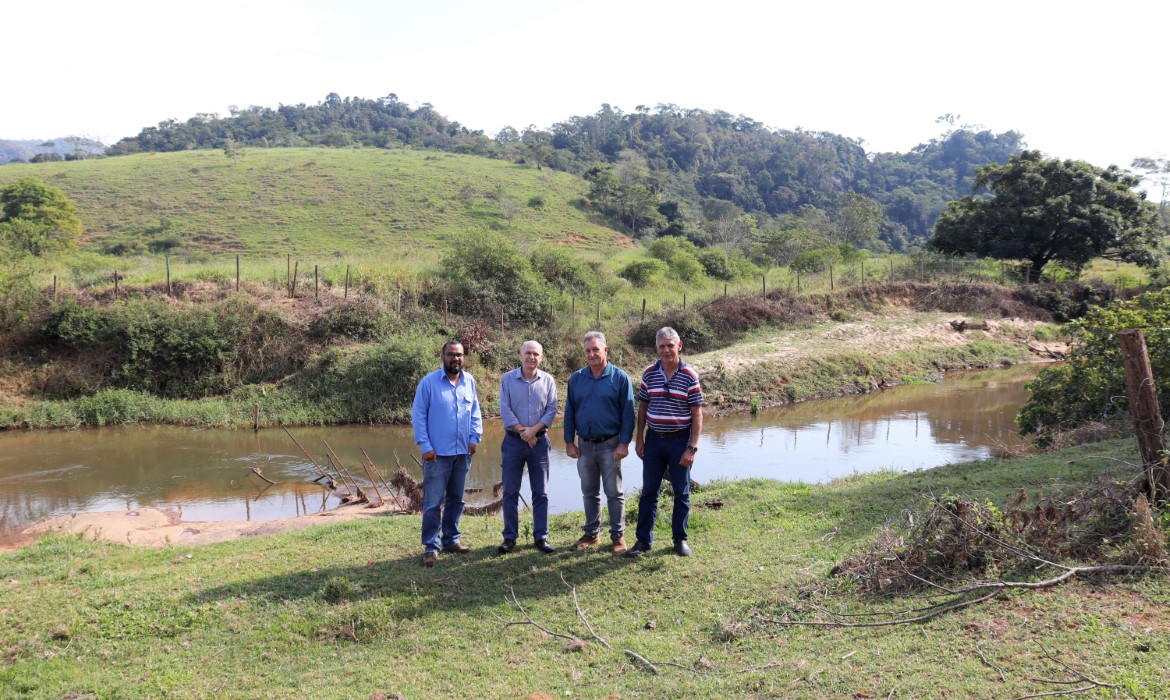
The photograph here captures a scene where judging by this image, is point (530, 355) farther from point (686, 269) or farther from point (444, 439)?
point (686, 269)

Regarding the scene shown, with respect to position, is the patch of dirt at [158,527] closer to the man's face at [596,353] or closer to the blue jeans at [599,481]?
the blue jeans at [599,481]

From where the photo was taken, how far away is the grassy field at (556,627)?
13.3ft

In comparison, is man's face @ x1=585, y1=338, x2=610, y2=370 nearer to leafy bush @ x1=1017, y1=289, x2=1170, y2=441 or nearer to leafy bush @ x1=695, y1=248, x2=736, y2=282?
leafy bush @ x1=1017, y1=289, x2=1170, y2=441

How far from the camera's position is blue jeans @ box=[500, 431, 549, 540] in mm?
6664

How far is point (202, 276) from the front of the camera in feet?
77.3

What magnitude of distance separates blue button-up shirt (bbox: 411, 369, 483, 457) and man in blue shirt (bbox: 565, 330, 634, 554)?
2.92 feet

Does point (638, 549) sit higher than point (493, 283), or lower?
lower

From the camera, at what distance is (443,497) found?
675 cm

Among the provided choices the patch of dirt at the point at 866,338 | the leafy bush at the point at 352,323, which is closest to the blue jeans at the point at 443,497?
the patch of dirt at the point at 866,338

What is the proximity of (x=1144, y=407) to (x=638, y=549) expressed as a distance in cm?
405

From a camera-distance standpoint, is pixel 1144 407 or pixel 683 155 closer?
pixel 1144 407

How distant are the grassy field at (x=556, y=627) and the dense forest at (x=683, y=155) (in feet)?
161

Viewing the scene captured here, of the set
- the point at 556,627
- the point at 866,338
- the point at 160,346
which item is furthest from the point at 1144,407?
the point at 866,338

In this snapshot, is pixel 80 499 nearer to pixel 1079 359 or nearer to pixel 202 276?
pixel 202 276
